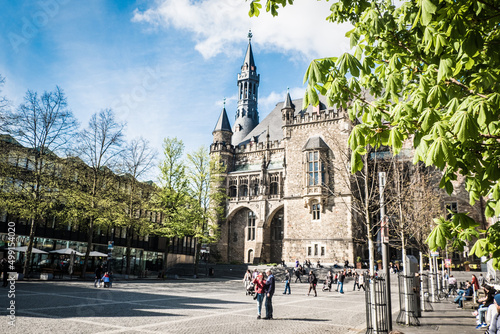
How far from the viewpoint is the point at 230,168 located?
5016 centimetres

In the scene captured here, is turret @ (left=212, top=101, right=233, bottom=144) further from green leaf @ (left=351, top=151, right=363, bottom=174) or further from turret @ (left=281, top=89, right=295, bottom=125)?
green leaf @ (left=351, top=151, right=363, bottom=174)

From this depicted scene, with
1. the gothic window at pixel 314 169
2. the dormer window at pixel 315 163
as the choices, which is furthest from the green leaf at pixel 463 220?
the gothic window at pixel 314 169

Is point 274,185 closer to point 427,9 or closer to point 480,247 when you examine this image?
point 480,247

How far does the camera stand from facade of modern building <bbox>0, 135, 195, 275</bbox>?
877 inches

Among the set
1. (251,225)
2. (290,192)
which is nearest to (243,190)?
(251,225)

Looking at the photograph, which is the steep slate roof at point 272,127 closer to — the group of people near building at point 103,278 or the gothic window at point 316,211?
the gothic window at point 316,211

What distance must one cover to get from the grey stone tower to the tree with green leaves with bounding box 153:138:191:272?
825 inches

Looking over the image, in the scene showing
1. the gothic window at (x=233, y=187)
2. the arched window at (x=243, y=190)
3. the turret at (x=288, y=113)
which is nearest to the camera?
the turret at (x=288, y=113)

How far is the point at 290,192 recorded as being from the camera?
41656 millimetres

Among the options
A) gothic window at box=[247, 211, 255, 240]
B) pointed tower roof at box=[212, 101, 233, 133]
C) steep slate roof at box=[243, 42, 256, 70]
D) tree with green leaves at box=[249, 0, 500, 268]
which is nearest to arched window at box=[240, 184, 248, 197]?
gothic window at box=[247, 211, 255, 240]

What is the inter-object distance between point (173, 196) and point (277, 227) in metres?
16.2

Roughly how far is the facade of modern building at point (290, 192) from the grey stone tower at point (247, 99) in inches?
30.7

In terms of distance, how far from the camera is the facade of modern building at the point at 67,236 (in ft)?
73.1

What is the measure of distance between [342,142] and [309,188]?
236 inches
